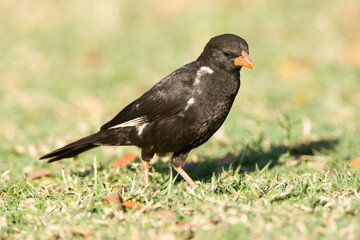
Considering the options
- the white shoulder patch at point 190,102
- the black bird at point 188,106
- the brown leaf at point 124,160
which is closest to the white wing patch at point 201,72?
the black bird at point 188,106

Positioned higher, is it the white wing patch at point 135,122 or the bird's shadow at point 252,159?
the white wing patch at point 135,122

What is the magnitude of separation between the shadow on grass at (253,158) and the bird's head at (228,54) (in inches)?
36.7

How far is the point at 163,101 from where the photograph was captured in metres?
4.34

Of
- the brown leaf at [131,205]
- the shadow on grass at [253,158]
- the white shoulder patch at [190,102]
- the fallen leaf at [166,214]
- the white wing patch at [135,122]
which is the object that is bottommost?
the shadow on grass at [253,158]

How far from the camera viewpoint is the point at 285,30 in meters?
10.2

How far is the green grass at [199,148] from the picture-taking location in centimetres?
308

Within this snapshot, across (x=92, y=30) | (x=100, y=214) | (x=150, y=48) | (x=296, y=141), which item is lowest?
(x=296, y=141)

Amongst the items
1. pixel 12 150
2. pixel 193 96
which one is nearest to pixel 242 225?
pixel 193 96

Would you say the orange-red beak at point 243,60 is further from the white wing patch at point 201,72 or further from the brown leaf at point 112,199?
the brown leaf at point 112,199

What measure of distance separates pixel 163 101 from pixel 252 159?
1.28 meters

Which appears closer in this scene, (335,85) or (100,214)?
(100,214)

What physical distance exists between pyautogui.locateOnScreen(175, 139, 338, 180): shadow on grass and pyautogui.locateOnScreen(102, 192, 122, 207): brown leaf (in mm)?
1395

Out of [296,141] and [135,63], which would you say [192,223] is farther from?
[135,63]

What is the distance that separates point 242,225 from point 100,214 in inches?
37.1
